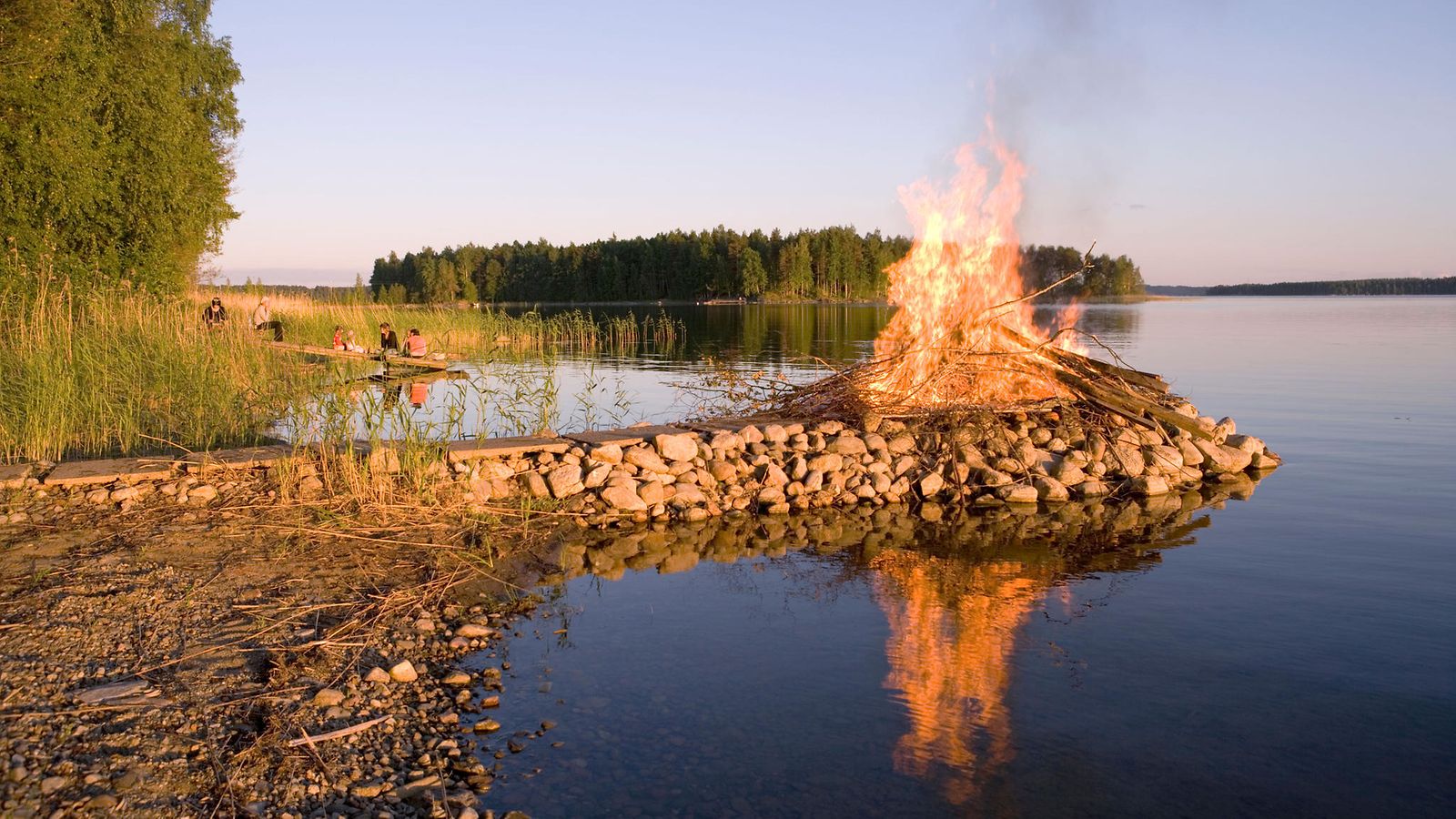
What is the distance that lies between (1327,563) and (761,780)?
7323 millimetres

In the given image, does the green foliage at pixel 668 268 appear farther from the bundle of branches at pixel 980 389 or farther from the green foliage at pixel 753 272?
the bundle of branches at pixel 980 389

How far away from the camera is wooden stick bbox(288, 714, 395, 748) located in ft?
15.9

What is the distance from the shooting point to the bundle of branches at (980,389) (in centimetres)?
1255

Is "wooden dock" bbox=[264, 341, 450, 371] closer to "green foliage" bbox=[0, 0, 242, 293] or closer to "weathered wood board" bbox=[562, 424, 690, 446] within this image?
"green foliage" bbox=[0, 0, 242, 293]

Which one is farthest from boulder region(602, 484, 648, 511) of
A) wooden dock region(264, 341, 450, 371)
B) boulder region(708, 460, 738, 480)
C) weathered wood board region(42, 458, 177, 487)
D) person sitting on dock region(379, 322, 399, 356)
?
person sitting on dock region(379, 322, 399, 356)

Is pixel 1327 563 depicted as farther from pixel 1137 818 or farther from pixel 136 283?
pixel 136 283

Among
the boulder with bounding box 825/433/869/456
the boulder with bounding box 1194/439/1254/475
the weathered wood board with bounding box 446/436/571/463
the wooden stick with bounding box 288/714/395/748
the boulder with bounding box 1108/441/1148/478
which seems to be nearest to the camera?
the wooden stick with bounding box 288/714/395/748

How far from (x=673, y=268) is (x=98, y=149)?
94.8 meters

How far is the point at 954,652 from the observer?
692 centimetres

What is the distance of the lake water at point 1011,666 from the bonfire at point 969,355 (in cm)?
184

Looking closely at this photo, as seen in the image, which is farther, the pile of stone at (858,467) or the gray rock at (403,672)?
the pile of stone at (858,467)

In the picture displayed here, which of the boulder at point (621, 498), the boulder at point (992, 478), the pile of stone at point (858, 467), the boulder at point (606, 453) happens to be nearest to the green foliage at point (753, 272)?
the pile of stone at point (858, 467)

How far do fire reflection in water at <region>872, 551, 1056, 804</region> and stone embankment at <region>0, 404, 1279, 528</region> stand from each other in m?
2.14

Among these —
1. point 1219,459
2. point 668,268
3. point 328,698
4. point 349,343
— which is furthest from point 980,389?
point 668,268
